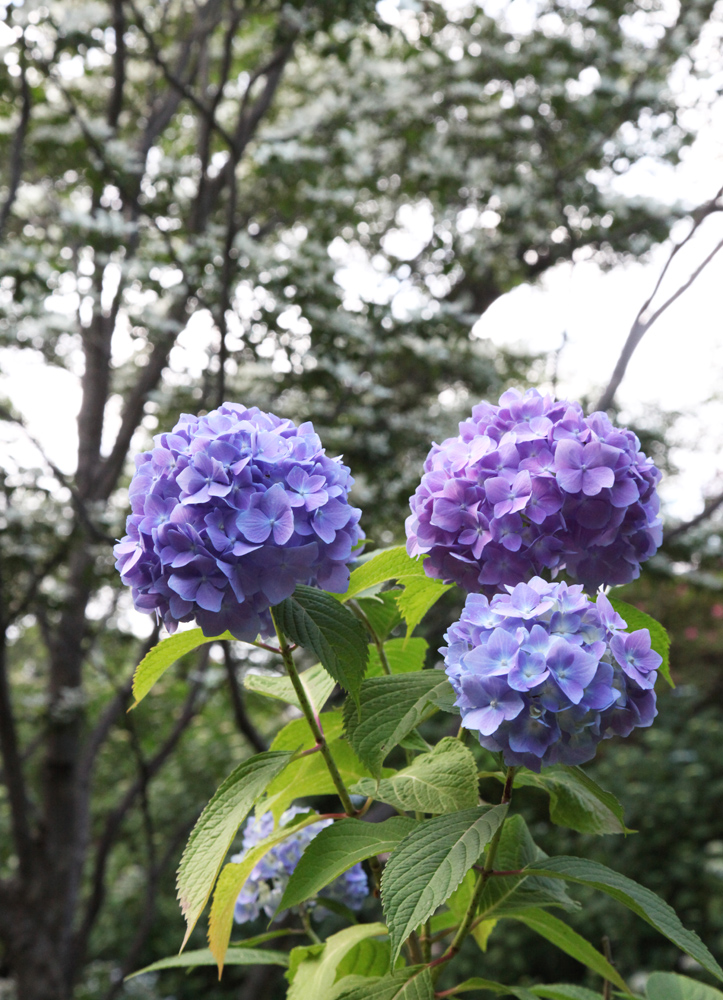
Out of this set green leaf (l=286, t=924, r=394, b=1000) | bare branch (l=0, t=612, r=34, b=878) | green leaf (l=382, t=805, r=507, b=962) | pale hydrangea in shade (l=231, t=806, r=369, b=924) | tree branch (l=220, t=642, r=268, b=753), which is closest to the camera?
green leaf (l=382, t=805, r=507, b=962)

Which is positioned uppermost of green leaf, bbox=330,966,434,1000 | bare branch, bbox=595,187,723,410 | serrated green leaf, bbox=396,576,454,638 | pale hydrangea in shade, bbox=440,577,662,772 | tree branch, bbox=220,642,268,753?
bare branch, bbox=595,187,723,410

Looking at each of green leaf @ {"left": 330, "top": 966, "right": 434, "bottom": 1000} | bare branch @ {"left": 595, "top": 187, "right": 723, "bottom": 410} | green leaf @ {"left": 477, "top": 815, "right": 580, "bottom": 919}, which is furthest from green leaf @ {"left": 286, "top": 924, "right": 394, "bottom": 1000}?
bare branch @ {"left": 595, "top": 187, "right": 723, "bottom": 410}

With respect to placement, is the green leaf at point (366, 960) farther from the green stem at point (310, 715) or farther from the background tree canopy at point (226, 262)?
the background tree canopy at point (226, 262)

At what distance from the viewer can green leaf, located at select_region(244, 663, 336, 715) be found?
40.3 inches

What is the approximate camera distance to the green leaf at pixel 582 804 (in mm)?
820

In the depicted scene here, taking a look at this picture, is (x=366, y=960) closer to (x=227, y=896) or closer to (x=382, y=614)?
(x=227, y=896)

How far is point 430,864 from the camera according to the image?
0.72 metres

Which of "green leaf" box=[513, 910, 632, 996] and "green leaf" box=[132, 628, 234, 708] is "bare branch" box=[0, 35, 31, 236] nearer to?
"green leaf" box=[132, 628, 234, 708]

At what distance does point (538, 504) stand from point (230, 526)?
31cm

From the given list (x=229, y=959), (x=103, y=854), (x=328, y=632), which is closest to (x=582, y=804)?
(x=328, y=632)

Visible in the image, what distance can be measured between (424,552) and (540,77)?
5.26 m

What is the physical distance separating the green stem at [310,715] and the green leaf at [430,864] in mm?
166

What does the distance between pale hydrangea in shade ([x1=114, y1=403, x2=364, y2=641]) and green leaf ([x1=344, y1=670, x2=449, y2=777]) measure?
12cm

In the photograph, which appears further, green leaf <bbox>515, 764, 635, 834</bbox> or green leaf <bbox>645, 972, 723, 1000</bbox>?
green leaf <bbox>645, 972, 723, 1000</bbox>
